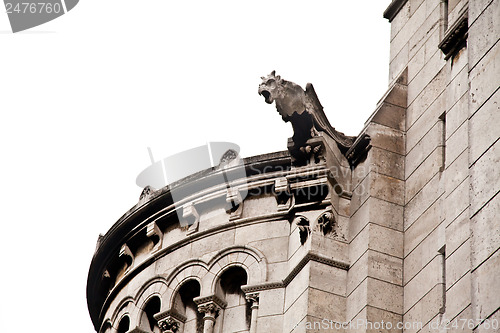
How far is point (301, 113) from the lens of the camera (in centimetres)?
2622

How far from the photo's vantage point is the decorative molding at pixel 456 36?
23.6 metres

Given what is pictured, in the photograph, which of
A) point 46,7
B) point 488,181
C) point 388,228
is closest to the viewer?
point 488,181

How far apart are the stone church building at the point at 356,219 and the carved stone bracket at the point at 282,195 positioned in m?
0.06

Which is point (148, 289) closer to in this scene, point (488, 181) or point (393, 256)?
point (393, 256)

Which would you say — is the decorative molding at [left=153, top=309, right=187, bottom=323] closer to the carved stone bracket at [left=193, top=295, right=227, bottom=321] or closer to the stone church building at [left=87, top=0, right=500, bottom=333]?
the stone church building at [left=87, top=0, right=500, bottom=333]

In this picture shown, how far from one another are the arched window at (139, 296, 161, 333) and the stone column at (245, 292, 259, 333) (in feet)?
12.8

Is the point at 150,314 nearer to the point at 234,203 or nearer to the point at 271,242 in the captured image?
the point at 234,203

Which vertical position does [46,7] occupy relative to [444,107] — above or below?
above

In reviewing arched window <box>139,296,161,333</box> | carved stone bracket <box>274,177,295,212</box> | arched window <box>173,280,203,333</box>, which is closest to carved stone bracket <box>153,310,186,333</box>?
arched window <box>173,280,203,333</box>

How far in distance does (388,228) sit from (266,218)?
4565 millimetres

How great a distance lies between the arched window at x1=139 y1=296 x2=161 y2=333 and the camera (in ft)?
97.5

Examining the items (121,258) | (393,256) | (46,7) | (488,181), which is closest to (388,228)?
(393,256)

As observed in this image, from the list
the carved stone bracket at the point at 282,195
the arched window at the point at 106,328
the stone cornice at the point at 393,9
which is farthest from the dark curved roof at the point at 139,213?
the stone cornice at the point at 393,9

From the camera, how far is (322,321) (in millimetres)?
23125
